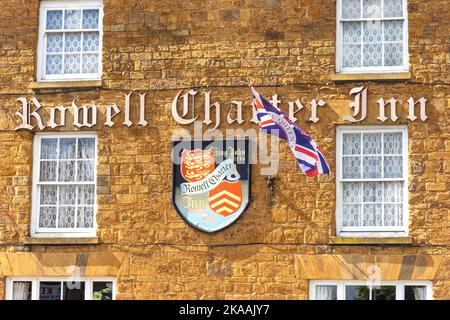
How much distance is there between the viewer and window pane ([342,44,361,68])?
1817 cm

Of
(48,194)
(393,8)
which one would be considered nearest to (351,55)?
(393,8)

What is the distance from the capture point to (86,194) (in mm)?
18422

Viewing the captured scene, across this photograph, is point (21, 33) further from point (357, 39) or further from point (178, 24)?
point (357, 39)

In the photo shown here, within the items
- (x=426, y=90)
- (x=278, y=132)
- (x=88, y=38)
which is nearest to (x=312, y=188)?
(x=278, y=132)

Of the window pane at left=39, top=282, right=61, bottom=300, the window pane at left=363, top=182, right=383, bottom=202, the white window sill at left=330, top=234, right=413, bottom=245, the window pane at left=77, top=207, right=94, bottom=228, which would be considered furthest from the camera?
the window pane at left=77, top=207, right=94, bottom=228

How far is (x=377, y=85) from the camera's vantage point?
58.9 feet

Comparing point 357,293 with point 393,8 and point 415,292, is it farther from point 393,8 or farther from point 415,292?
point 393,8

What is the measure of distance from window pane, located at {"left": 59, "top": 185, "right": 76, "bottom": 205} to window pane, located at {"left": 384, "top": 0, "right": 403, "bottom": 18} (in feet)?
18.8

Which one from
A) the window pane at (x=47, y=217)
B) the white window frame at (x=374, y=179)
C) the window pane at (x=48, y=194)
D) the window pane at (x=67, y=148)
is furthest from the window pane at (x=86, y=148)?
the white window frame at (x=374, y=179)

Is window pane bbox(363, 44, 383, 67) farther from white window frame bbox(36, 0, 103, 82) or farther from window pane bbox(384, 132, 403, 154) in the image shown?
white window frame bbox(36, 0, 103, 82)

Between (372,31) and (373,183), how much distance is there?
2.43 meters

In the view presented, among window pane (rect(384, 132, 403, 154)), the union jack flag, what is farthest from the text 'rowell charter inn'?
the union jack flag
